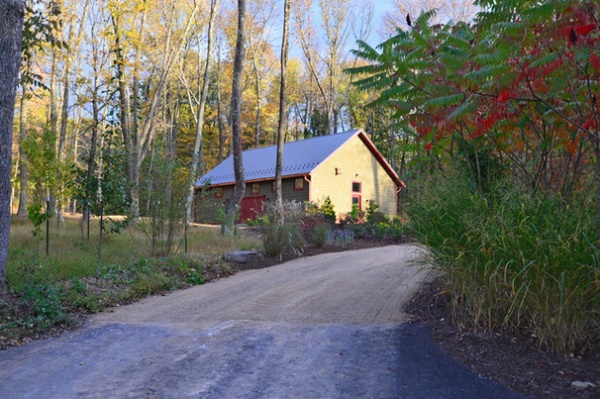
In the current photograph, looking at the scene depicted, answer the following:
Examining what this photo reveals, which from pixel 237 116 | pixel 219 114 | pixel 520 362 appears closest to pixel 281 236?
pixel 237 116

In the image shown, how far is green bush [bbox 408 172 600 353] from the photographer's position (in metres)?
4.59

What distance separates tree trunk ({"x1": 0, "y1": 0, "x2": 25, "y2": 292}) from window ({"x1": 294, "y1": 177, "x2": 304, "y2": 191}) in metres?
20.3

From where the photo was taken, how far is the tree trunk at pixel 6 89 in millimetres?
6980

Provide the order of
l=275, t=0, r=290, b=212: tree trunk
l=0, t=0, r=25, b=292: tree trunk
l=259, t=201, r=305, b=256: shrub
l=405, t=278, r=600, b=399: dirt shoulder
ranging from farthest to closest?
Result: l=275, t=0, r=290, b=212: tree trunk → l=259, t=201, r=305, b=256: shrub → l=0, t=0, r=25, b=292: tree trunk → l=405, t=278, r=600, b=399: dirt shoulder

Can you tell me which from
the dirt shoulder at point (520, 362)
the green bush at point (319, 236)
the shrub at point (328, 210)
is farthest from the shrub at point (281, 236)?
the shrub at point (328, 210)

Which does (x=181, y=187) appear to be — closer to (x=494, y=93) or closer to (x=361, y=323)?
(x=361, y=323)

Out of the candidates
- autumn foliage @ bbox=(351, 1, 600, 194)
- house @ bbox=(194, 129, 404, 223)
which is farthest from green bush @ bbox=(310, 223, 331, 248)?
house @ bbox=(194, 129, 404, 223)

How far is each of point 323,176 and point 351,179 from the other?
95.1 inches

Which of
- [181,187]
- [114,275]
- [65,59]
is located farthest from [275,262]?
[65,59]

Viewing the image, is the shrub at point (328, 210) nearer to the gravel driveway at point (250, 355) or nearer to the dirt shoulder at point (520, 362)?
the gravel driveway at point (250, 355)

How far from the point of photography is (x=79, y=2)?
767 inches

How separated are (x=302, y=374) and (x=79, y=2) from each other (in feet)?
63.3

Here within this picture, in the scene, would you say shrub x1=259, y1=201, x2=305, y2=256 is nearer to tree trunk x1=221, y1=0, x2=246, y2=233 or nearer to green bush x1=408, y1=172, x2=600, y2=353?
tree trunk x1=221, y1=0, x2=246, y2=233

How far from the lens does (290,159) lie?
1149 inches
